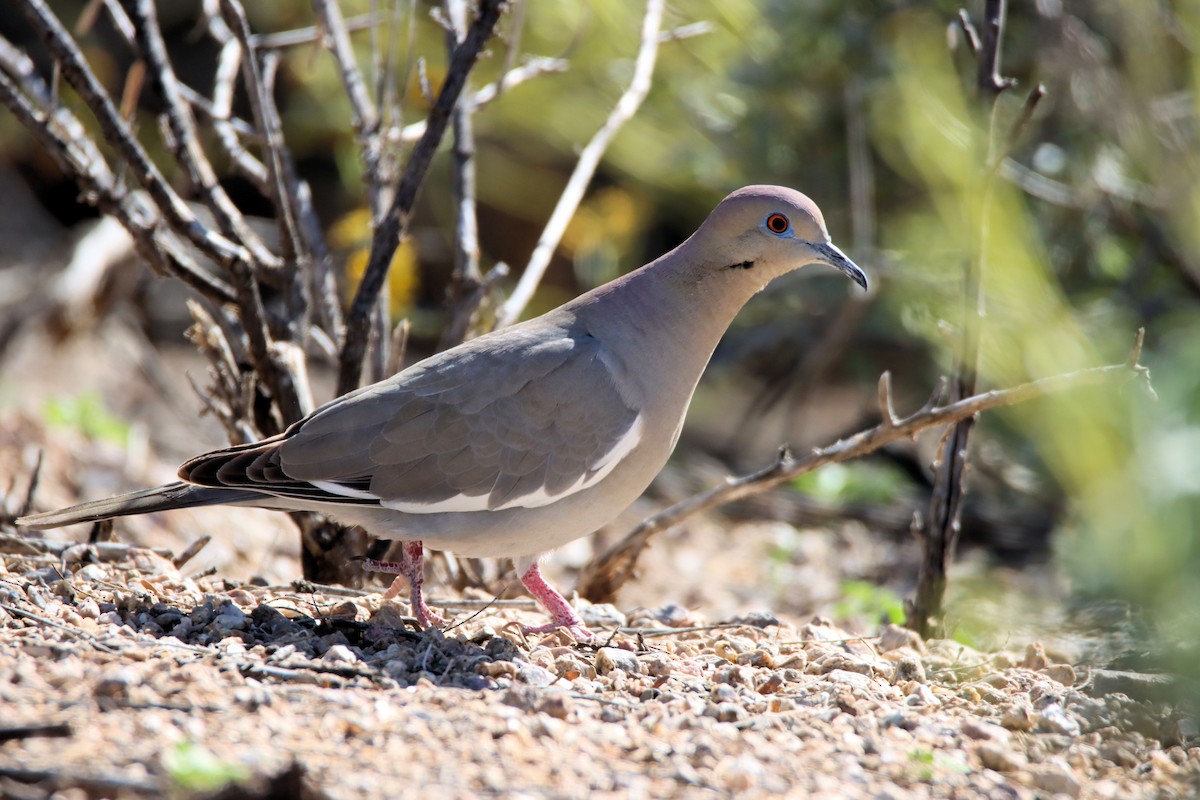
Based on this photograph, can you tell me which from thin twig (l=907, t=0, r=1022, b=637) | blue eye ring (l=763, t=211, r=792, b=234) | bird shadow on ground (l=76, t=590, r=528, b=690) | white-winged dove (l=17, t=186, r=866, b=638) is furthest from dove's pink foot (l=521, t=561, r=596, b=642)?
blue eye ring (l=763, t=211, r=792, b=234)

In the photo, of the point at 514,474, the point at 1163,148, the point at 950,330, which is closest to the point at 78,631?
the point at 514,474

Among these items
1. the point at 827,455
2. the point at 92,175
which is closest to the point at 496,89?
the point at 92,175

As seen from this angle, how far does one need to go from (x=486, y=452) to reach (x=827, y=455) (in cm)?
115

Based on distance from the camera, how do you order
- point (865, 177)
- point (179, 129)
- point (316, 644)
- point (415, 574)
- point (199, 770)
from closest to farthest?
point (199, 770)
point (316, 644)
point (415, 574)
point (179, 129)
point (865, 177)

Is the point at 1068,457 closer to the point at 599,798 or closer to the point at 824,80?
the point at 599,798

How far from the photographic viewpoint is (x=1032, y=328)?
118 inches

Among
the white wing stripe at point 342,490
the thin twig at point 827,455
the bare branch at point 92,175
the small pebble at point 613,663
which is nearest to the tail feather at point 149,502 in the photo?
the white wing stripe at point 342,490

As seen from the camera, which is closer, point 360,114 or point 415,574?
point 415,574

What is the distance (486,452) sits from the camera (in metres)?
3.79

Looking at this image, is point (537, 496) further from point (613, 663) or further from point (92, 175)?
point (92, 175)

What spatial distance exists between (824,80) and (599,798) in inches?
196

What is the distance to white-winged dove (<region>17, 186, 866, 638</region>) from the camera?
3.73m

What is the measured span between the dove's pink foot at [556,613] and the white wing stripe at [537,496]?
326mm

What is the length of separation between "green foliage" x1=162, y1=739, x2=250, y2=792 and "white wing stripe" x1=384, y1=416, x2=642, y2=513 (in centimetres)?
145
